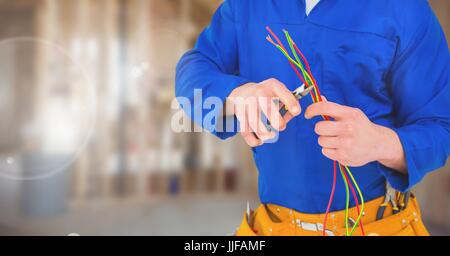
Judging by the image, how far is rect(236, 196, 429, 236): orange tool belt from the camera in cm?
44

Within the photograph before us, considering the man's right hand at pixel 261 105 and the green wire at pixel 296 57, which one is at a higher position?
the green wire at pixel 296 57

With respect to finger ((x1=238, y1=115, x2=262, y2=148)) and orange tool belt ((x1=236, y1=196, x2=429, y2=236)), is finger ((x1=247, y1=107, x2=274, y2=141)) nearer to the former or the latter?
finger ((x1=238, y1=115, x2=262, y2=148))

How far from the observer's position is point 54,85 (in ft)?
8.20

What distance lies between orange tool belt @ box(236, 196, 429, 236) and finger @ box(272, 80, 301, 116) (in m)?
0.14

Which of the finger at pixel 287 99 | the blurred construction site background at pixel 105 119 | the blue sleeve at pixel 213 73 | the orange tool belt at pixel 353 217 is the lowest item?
the orange tool belt at pixel 353 217

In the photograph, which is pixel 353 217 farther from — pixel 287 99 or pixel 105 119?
pixel 105 119

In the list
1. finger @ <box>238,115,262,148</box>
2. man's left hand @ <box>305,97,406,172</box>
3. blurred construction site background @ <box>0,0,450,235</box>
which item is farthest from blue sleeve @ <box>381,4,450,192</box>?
blurred construction site background @ <box>0,0,450,235</box>

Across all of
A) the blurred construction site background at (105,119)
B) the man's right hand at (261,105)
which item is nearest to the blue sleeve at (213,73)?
the man's right hand at (261,105)

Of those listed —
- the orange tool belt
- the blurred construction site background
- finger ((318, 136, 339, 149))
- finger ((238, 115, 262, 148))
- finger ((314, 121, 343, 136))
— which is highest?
the blurred construction site background

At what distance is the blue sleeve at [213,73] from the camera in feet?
1.36

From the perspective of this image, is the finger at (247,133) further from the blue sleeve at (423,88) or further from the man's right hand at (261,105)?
the blue sleeve at (423,88)

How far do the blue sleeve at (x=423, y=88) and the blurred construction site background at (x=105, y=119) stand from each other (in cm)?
170
